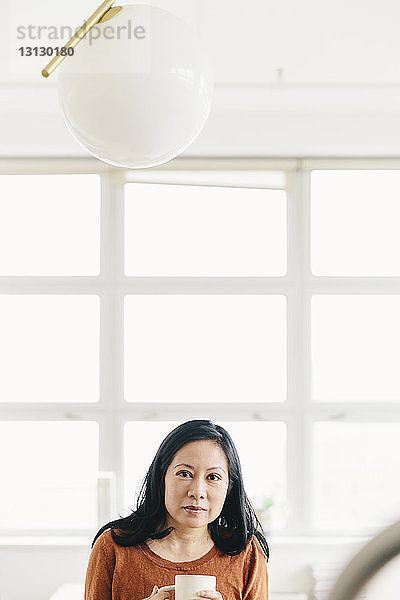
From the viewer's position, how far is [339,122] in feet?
11.1

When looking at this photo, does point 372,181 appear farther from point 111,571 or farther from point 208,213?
point 111,571

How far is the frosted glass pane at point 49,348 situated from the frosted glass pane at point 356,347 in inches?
38.3

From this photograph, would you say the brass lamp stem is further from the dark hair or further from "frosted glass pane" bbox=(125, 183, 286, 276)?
"frosted glass pane" bbox=(125, 183, 286, 276)

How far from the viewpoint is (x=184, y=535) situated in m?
1.50

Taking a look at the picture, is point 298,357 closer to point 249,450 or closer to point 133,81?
point 249,450

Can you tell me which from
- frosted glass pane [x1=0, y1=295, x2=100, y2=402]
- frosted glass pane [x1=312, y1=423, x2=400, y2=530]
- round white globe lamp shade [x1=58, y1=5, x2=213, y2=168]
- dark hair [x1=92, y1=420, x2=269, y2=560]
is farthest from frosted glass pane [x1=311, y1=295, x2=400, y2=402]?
round white globe lamp shade [x1=58, y1=5, x2=213, y2=168]

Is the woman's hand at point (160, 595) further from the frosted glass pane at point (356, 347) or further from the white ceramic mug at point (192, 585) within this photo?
the frosted glass pane at point (356, 347)

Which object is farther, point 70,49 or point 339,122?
point 339,122

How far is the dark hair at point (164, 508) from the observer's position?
4.94 ft

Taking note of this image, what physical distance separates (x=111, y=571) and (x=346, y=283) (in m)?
2.24

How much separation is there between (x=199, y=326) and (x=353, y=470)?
0.90 metres

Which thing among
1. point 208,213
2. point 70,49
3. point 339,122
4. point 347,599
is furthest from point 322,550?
point 347,599

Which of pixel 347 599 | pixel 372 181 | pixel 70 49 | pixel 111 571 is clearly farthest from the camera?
pixel 372 181

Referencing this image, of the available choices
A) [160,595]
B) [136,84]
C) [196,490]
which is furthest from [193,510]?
[136,84]
